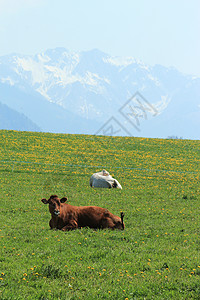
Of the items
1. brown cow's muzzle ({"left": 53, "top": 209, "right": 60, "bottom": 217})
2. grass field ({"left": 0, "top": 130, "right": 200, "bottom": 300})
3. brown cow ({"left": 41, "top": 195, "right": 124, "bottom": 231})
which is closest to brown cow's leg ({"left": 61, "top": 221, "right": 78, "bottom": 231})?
brown cow ({"left": 41, "top": 195, "right": 124, "bottom": 231})

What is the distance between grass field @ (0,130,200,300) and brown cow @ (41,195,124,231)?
1.21 ft

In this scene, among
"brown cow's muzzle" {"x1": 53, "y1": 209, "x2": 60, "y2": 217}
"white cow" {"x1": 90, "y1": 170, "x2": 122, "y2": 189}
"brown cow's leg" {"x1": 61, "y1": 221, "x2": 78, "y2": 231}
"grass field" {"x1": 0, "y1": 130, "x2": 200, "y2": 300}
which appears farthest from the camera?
"white cow" {"x1": 90, "y1": 170, "x2": 122, "y2": 189}

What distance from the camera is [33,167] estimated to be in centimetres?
3356

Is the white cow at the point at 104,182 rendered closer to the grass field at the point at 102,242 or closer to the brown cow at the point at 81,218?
the grass field at the point at 102,242

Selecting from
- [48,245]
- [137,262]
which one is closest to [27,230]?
[48,245]

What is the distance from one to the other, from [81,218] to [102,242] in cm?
190

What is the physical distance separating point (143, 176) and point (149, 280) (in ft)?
78.0

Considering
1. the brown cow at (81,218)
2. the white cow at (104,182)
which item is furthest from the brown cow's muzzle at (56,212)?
the white cow at (104,182)

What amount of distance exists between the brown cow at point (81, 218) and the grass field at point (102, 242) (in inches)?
14.5

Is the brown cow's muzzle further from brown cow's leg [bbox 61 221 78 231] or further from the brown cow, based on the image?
brown cow's leg [bbox 61 221 78 231]

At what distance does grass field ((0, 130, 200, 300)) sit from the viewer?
7.94 meters

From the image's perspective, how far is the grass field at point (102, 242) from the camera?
794 centimetres

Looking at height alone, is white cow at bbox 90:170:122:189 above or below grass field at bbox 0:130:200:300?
above

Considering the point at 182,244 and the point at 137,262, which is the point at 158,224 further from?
the point at 137,262
